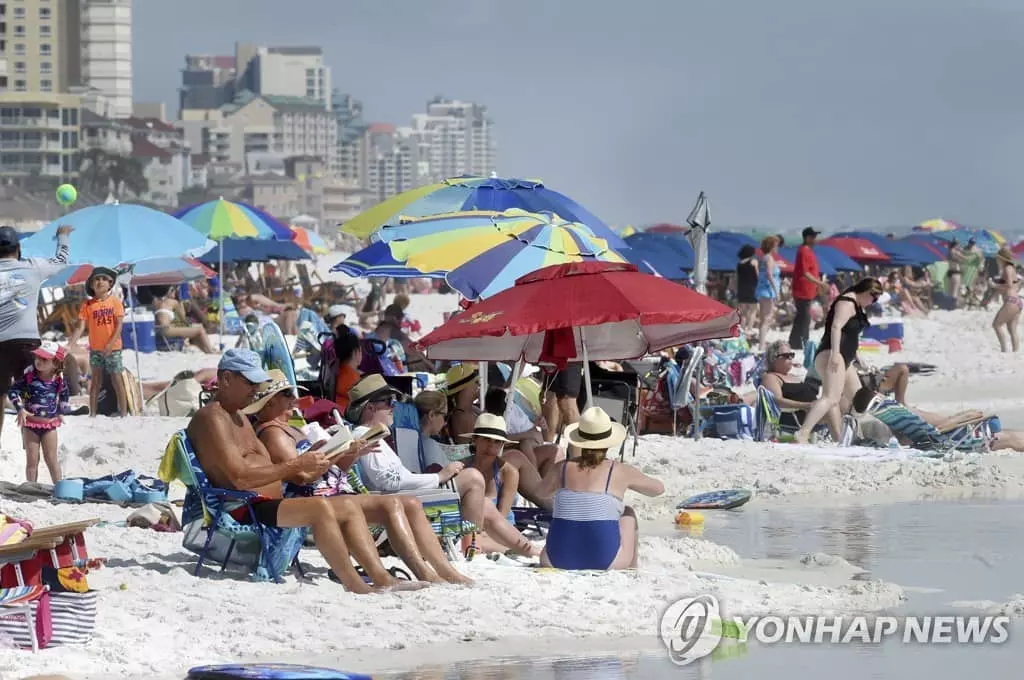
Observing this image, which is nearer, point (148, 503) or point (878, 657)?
point (878, 657)

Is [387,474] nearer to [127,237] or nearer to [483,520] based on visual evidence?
[483,520]

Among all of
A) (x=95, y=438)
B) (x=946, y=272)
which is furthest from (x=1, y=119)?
(x=95, y=438)

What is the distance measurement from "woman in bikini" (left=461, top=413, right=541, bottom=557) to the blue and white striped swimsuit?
1.40 ft

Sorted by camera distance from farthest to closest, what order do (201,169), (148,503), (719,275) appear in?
(201,169) → (719,275) → (148,503)

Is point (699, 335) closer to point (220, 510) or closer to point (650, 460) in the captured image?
point (650, 460)

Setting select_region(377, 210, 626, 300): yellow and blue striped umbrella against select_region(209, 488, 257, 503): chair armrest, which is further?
select_region(377, 210, 626, 300): yellow and blue striped umbrella

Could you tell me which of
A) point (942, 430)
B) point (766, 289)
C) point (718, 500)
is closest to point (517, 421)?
point (718, 500)

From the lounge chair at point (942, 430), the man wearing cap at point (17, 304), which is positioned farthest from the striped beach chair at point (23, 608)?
the lounge chair at point (942, 430)

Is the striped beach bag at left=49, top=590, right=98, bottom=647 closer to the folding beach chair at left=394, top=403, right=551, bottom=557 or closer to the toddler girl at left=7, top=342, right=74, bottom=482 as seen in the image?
the folding beach chair at left=394, top=403, right=551, bottom=557

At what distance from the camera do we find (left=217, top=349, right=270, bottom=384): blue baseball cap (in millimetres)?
7152

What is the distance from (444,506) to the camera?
7.86 metres

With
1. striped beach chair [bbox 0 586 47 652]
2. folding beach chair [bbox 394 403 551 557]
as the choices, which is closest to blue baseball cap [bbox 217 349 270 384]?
folding beach chair [bbox 394 403 551 557]

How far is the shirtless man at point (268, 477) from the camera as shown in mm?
7109

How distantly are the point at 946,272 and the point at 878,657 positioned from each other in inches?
1224
